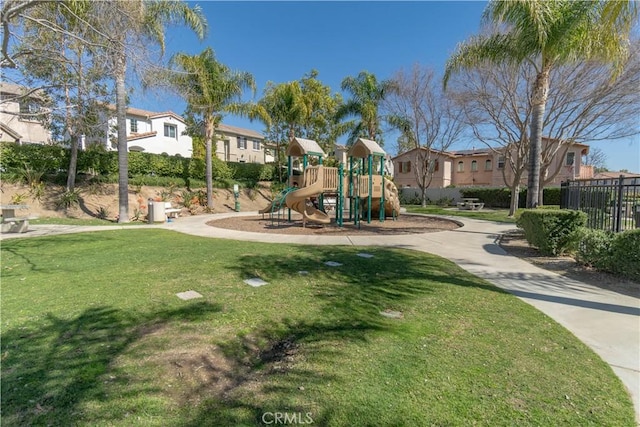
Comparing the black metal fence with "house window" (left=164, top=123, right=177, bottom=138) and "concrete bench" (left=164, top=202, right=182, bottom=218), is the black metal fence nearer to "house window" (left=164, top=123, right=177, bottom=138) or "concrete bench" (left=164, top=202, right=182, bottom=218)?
"concrete bench" (left=164, top=202, right=182, bottom=218)

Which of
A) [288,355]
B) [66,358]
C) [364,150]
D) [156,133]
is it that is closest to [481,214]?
[364,150]

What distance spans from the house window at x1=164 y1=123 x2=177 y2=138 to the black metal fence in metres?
35.5

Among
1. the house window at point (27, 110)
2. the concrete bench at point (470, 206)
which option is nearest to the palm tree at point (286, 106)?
the house window at point (27, 110)

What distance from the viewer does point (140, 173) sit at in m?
21.0

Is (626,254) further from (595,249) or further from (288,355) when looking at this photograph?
(288,355)

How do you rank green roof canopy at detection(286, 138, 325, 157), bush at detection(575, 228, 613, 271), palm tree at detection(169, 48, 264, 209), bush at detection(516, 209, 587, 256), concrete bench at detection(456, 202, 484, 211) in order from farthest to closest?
concrete bench at detection(456, 202, 484, 211)
palm tree at detection(169, 48, 264, 209)
green roof canopy at detection(286, 138, 325, 157)
bush at detection(516, 209, 587, 256)
bush at detection(575, 228, 613, 271)

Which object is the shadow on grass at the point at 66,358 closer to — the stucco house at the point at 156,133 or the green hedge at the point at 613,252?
the green hedge at the point at 613,252

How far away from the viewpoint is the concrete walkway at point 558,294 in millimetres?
3227

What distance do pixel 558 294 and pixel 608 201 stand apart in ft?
15.0

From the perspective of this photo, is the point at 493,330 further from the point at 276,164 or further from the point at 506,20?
the point at 276,164

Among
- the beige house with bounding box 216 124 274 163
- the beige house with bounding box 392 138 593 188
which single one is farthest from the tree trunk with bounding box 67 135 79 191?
the beige house with bounding box 392 138 593 188

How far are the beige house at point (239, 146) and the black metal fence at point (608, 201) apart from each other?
32.6 metres

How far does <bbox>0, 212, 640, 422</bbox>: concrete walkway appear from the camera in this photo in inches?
127

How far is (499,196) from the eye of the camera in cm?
3038
